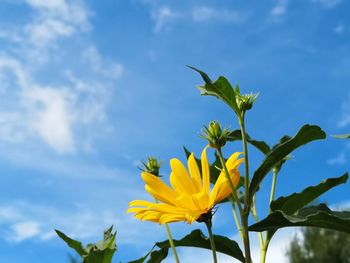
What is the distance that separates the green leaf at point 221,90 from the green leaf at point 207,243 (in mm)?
319

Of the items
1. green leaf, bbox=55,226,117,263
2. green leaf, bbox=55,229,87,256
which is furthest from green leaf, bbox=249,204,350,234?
green leaf, bbox=55,229,87,256

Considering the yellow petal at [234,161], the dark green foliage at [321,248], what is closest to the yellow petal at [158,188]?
the yellow petal at [234,161]

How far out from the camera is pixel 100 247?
1.29m

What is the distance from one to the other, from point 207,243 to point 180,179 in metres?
0.21

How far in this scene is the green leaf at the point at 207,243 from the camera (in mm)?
1318

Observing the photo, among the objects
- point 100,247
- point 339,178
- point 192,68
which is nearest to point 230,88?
point 192,68

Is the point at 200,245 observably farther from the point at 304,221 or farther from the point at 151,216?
the point at 304,221

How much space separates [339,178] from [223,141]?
11.9 inches

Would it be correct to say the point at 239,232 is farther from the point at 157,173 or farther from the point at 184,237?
the point at 157,173

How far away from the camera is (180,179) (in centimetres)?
125

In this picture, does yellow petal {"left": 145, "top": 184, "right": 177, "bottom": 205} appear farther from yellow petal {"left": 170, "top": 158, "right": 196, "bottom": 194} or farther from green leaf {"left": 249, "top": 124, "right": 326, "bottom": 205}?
green leaf {"left": 249, "top": 124, "right": 326, "bottom": 205}

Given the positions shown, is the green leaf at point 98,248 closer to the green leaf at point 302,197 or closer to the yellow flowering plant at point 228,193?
the yellow flowering plant at point 228,193


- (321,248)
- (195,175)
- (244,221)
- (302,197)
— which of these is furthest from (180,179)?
(321,248)

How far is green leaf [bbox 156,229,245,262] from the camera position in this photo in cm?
132
